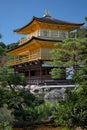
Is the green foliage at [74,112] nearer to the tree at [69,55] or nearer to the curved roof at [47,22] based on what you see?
the tree at [69,55]

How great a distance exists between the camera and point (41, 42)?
1373 inches

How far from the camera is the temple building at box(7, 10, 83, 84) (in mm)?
34906

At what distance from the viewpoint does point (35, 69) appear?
38.0 metres

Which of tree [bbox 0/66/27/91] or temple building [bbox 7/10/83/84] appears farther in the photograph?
temple building [bbox 7/10/83/84]

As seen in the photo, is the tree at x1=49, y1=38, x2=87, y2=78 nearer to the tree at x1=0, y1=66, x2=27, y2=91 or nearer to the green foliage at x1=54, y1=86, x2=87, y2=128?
the tree at x1=0, y1=66, x2=27, y2=91

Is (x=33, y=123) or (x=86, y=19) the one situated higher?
(x=86, y=19)

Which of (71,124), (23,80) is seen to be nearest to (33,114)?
(23,80)

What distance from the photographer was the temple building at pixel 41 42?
34.9 metres

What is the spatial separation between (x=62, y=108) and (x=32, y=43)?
2962cm

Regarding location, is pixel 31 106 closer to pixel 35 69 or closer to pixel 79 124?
pixel 79 124

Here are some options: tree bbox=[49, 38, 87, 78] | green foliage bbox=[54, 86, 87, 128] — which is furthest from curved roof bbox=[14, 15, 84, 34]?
green foliage bbox=[54, 86, 87, 128]

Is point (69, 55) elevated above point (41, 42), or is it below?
below

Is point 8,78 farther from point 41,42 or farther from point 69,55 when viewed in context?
point 41,42

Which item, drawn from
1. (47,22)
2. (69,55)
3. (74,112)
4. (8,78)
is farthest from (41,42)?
(74,112)
